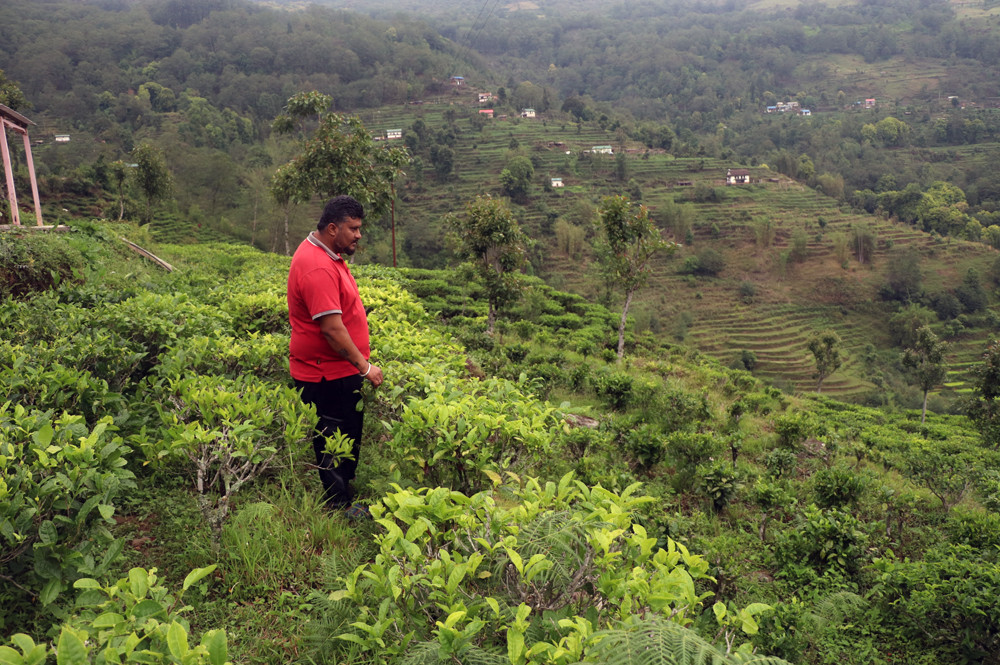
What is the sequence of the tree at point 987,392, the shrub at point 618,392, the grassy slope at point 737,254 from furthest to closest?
1. the grassy slope at point 737,254
2. the tree at point 987,392
3. the shrub at point 618,392

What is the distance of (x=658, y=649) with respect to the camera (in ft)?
3.89

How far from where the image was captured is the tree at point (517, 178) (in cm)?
5647

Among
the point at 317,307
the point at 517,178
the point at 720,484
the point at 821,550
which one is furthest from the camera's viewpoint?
the point at 517,178

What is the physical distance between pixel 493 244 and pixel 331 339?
10593mm

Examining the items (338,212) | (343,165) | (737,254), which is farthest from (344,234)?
(737,254)

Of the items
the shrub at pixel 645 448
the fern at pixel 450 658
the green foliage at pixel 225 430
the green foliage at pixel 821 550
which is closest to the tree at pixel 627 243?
the shrub at pixel 645 448

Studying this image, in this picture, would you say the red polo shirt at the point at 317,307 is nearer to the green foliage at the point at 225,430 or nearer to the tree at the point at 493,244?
the green foliage at the point at 225,430

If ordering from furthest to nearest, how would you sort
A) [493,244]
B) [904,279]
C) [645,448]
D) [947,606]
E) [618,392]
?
[904,279]
[493,244]
[618,392]
[645,448]
[947,606]

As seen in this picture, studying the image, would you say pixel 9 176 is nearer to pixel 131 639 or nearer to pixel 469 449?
pixel 469 449

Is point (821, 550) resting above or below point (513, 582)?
below

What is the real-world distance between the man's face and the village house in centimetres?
6927

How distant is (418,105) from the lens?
8069cm

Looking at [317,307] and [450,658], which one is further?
[317,307]

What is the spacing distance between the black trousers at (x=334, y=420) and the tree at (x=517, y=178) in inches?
2186
